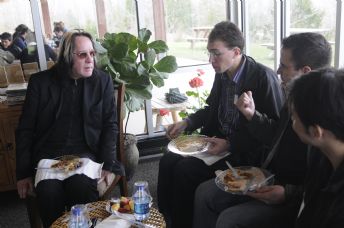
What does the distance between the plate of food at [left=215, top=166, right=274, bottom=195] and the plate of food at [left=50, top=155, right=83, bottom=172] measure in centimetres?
75

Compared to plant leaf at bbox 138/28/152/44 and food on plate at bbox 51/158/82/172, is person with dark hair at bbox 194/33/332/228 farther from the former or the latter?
plant leaf at bbox 138/28/152/44

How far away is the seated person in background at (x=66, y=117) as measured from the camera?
6.61 feet

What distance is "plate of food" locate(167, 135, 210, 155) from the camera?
6.40 feet

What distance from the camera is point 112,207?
154 cm

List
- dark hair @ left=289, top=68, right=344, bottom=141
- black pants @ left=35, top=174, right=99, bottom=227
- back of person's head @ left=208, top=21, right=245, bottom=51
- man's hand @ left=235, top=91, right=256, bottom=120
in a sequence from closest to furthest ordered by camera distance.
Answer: dark hair @ left=289, top=68, right=344, bottom=141 < man's hand @ left=235, top=91, right=256, bottom=120 < black pants @ left=35, top=174, right=99, bottom=227 < back of person's head @ left=208, top=21, right=245, bottom=51

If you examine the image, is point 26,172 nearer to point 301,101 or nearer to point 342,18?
point 301,101

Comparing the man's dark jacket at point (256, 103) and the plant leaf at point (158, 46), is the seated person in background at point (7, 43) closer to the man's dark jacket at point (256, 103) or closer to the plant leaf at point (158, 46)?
the plant leaf at point (158, 46)

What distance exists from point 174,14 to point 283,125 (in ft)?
7.06

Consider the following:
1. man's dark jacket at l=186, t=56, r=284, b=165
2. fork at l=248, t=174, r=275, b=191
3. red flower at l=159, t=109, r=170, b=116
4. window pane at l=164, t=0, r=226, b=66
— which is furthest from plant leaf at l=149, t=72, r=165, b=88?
fork at l=248, t=174, r=275, b=191

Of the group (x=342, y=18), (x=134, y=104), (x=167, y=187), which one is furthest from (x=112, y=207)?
(x=342, y=18)

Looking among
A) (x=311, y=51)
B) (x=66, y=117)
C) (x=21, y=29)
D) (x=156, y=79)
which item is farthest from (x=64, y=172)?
(x=21, y=29)

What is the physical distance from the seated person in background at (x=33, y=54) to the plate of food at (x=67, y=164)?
1.35 metres

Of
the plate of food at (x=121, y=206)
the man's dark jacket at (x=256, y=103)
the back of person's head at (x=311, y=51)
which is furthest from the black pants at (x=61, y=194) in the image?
the back of person's head at (x=311, y=51)

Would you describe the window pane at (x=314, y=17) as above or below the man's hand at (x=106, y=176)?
above
